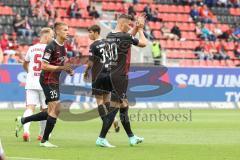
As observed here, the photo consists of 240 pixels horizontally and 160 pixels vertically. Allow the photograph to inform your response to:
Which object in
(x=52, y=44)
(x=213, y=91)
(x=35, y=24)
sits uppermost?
(x=52, y=44)

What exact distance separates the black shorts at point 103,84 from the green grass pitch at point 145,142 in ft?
3.57

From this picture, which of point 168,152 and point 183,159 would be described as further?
point 168,152

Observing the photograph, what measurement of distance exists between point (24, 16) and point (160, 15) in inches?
369

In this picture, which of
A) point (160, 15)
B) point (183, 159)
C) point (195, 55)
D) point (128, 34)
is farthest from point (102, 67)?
point (160, 15)

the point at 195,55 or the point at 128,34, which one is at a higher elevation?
the point at 128,34

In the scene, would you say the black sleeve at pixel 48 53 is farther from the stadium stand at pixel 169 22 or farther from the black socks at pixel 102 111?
the stadium stand at pixel 169 22

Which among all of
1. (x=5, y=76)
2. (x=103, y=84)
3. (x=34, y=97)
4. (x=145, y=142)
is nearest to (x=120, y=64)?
(x=103, y=84)

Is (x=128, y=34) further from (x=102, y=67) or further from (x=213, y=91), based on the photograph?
(x=213, y=91)

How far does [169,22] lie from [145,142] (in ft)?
92.7

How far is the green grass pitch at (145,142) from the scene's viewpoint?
41.5 ft

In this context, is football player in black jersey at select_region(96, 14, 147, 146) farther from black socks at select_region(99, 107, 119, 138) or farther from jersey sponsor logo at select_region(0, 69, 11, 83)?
jersey sponsor logo at select_region(0, 69, 11, 83)

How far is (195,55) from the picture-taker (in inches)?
1572

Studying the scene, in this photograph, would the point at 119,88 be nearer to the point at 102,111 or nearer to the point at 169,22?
the point at 102,111

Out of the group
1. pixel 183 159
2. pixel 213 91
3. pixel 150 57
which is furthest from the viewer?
pixel 150 57
